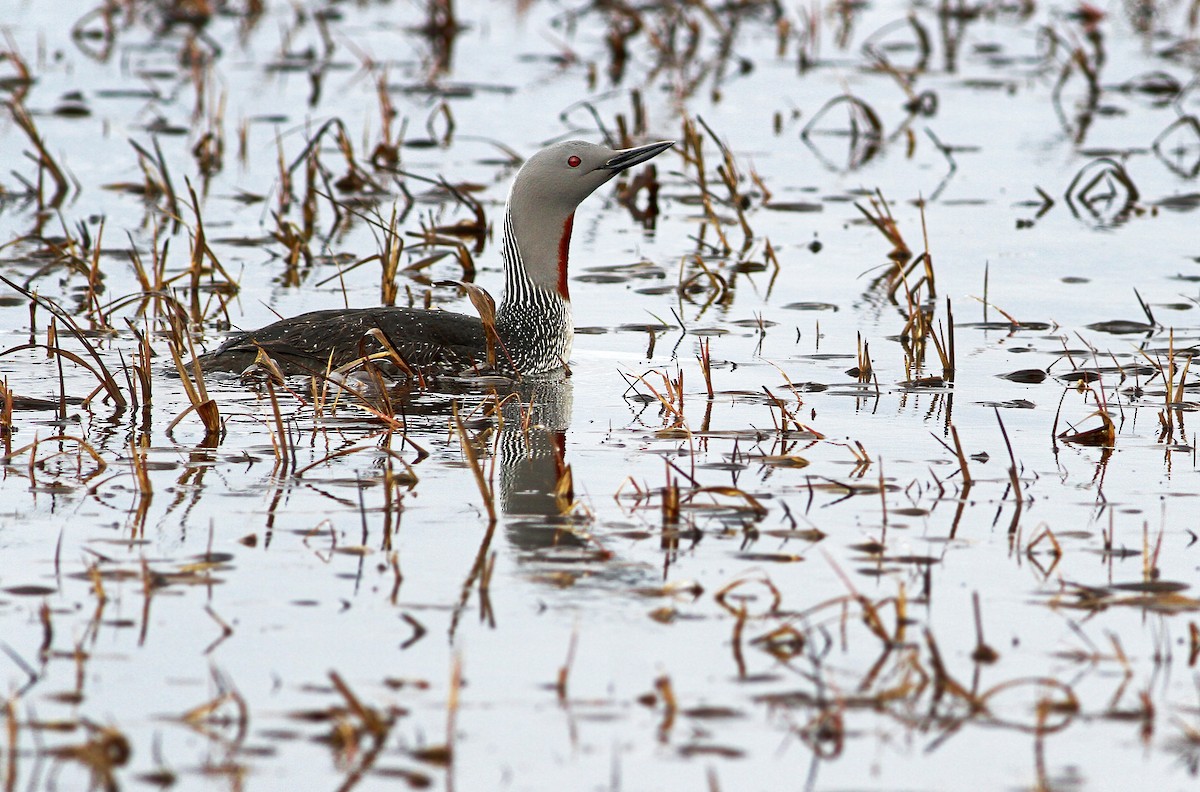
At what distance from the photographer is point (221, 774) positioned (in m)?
3.32

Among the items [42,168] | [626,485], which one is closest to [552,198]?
[626,485]

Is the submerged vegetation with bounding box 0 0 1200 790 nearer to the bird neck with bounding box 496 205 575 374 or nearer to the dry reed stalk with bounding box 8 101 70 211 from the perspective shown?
the dry reed stalk with bounding box 8 101 70 211

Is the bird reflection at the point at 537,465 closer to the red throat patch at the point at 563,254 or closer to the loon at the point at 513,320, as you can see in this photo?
the loon at the point at 513,320

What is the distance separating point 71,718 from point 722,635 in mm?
1446

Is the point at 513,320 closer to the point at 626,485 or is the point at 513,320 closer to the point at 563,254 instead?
the point at 563,254

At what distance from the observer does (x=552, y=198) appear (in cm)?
729

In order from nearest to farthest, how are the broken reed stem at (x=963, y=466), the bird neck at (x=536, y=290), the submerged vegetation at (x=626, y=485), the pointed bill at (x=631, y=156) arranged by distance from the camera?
the submerged vegetation at (x=626, y=485) < the broken reed stem at (x=963, y=466) < the bird neck at (x=536, y=290) < the pointed bill at (x=631, y=156)

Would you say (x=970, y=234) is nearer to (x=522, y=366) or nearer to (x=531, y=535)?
(x=522, y=366)

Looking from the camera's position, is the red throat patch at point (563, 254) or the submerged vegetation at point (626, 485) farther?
the red throat patch at point (563, 254)

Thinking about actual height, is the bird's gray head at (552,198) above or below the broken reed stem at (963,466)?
above

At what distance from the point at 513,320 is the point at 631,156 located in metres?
0.86

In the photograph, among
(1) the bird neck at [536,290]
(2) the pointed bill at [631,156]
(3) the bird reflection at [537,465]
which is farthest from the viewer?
(2) the pointed bill at [631,156]

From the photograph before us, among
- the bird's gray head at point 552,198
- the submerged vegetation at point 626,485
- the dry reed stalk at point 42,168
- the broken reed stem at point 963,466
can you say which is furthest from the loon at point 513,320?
the dry reed stalk at point 42,168

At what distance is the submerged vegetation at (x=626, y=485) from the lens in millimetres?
3586
